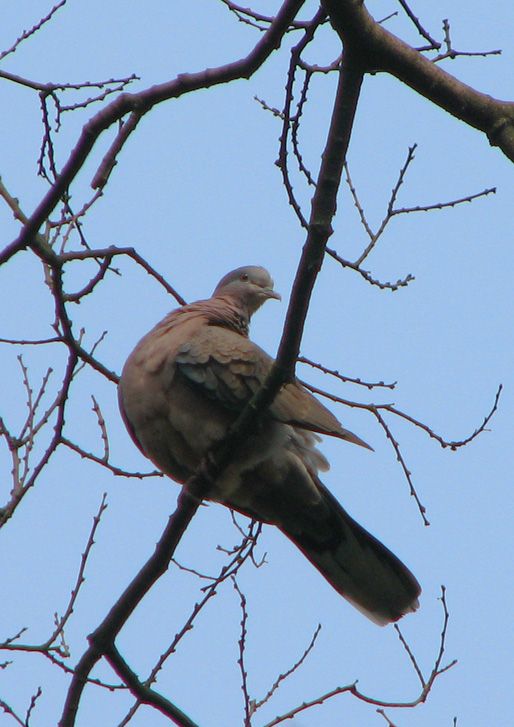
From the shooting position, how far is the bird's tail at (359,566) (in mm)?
3633

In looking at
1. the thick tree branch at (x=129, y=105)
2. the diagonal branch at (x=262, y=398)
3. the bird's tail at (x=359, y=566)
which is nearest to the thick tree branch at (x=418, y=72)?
the diagonal branch at (x=262, y=398)

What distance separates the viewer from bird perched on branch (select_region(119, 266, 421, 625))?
338cm

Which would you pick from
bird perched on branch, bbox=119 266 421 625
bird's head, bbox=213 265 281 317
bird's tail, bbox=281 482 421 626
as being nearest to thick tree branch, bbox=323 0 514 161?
bird perched on branch, bbox=119 266 421 625

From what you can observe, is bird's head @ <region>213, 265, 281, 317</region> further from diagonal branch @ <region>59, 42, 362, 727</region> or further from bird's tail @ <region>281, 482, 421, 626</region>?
diagonal branch @ <region>59, 42, 362, 727</region>

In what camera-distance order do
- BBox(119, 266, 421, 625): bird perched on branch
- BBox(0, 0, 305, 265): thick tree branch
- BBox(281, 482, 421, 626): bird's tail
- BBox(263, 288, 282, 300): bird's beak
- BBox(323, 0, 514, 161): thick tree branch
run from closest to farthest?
BBox(323, 0, 514, 161): thick tree branch < BBox(0, 0, 305, 265): thick tree branch < BBox(119, 266, 421, 625): bird perched on branch < BBox(281, 482, 421, 626): bird's tail < BBox(263, 288, 282, 300): bird's beak

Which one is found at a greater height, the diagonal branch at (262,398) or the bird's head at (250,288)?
the bird's head at (250,288)

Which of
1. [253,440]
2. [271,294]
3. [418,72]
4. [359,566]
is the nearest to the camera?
[418,72]

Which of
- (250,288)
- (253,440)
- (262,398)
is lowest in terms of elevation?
(262,398)

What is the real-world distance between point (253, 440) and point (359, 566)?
2.58 feet

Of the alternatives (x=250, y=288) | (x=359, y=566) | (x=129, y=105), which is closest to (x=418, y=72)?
(x=129, y=105)

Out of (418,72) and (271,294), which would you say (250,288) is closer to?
(271,294)

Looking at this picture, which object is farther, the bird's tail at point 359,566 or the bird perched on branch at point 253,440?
the bird's tail at point 359,566

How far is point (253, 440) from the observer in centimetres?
337

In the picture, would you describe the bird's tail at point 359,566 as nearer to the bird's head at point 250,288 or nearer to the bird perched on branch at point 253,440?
the bird perched on branch at point 253,440
